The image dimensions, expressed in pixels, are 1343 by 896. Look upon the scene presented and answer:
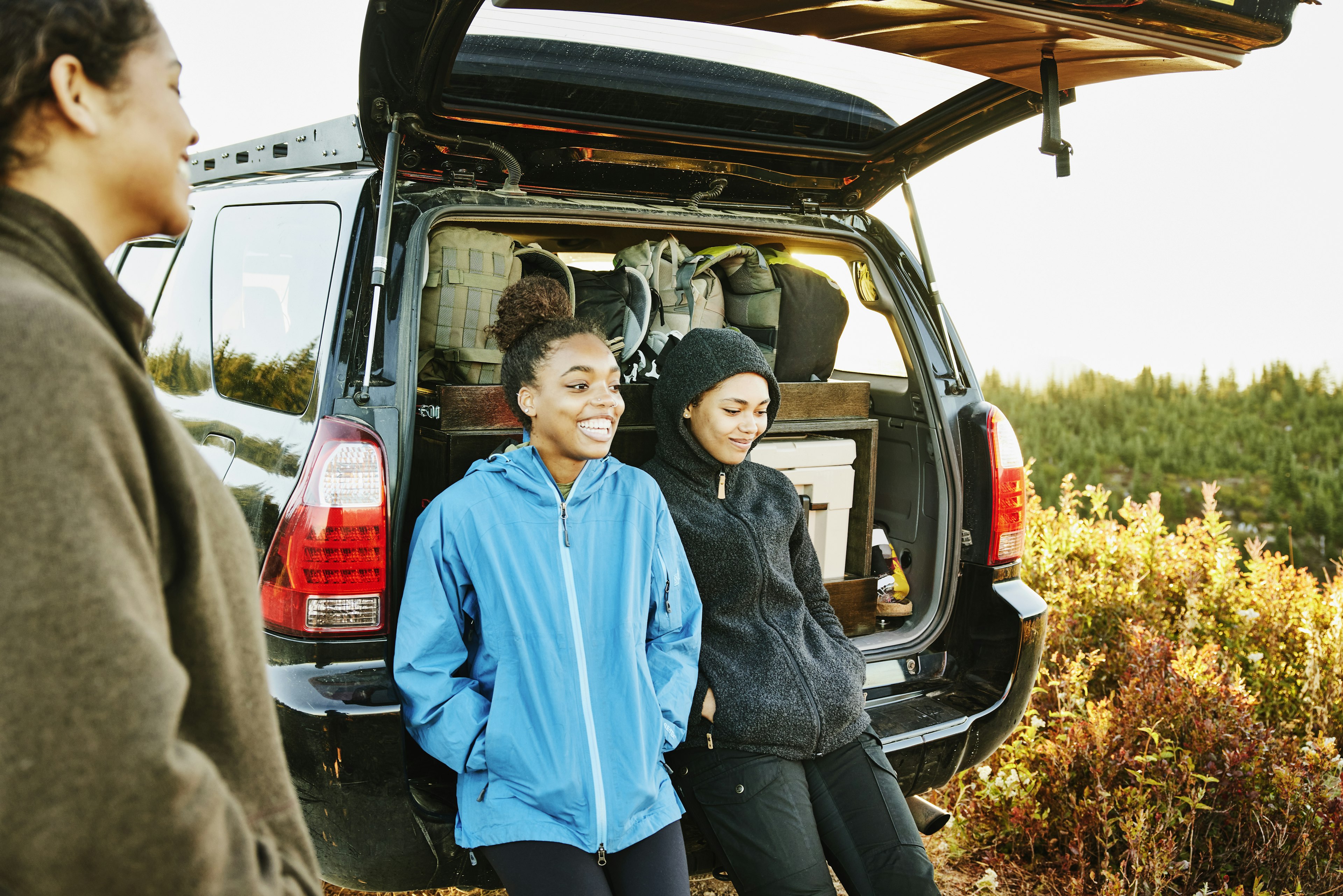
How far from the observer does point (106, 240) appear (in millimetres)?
943

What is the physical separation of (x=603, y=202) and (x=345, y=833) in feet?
5.35

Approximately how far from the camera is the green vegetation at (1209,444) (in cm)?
628

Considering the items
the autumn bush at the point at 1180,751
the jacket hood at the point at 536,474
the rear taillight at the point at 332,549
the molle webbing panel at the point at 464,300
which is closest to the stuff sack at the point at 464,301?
the molle webbing panel at the point at 464,300

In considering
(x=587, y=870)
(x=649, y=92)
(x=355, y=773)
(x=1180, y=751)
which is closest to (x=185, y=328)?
(x=649, y=92)

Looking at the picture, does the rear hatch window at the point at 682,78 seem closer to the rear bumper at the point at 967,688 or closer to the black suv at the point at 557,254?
the black suv at the point at 557,254

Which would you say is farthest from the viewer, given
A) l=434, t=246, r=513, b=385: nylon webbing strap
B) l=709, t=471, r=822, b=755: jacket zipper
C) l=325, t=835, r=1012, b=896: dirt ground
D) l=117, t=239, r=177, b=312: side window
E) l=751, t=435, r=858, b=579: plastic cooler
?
l=117, t=239, r=177, b=312: side window

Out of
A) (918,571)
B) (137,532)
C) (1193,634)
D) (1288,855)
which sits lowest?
(1288,855)

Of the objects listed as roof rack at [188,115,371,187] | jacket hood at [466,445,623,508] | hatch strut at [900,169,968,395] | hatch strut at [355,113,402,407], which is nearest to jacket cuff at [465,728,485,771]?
jacket hood at [466,445,623,508]

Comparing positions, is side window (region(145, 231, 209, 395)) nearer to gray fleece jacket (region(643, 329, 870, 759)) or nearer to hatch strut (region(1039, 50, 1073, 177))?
gray fleece jacket (region(643, 329, 870, 759))

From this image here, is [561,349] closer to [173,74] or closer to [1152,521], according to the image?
[173,74]

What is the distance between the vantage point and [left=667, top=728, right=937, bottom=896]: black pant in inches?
81.7

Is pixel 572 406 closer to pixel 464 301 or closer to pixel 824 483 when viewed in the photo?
pixel 464 301

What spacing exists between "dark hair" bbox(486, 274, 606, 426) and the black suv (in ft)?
0.49

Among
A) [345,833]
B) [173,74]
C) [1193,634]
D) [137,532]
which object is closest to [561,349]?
[345,833]
